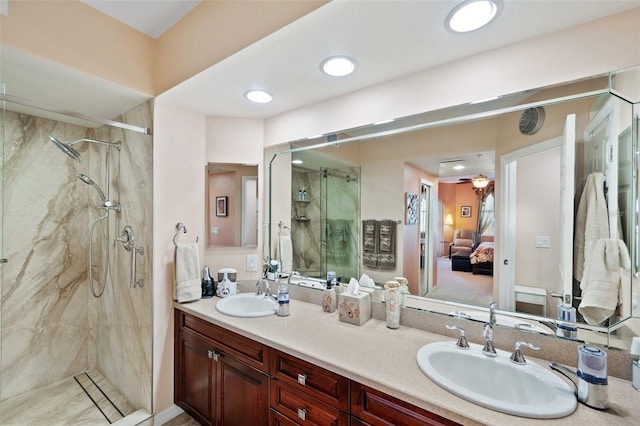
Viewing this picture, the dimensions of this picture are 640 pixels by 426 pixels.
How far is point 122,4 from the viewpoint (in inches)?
65.2

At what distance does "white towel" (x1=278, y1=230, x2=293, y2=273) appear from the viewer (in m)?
2.36

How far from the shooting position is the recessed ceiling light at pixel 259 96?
6.28 ft

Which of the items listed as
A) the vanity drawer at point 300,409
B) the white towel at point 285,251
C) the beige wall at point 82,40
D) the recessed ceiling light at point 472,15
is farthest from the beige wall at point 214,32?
the vanity drawer at point 300,409

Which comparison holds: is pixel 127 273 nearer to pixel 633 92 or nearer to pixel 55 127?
pixel 55 127

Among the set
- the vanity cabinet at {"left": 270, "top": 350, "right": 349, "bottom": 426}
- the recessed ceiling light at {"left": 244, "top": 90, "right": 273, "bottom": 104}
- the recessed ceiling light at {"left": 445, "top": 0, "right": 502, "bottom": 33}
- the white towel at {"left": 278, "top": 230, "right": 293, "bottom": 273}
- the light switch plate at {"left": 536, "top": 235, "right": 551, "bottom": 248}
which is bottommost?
the vanity cabinet at {"left": 270, "top": 350, "right": 349, "bottom": 426}

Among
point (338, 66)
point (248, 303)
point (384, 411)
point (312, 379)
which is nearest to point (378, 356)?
point (384, 411)

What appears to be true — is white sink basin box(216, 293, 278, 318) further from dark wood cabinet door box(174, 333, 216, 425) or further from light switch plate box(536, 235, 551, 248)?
light switch plate box(536, 235, 551, 248)

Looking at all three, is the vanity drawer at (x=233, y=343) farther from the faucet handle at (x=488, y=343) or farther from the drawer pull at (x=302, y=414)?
the faucet handle at (x=488, y=343)

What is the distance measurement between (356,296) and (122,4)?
2219mm

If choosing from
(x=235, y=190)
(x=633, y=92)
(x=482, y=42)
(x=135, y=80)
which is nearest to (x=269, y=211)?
(x=235, y=190)

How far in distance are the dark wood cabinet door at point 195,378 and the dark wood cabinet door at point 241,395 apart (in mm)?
107

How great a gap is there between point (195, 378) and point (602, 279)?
236 centimetres

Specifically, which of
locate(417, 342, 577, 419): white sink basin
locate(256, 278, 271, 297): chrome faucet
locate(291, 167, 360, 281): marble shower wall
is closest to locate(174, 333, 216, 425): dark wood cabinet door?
locate(256, 278, 271, 297): chrome faucet

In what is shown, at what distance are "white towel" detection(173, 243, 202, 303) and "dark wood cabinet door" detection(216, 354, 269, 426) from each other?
568mm
